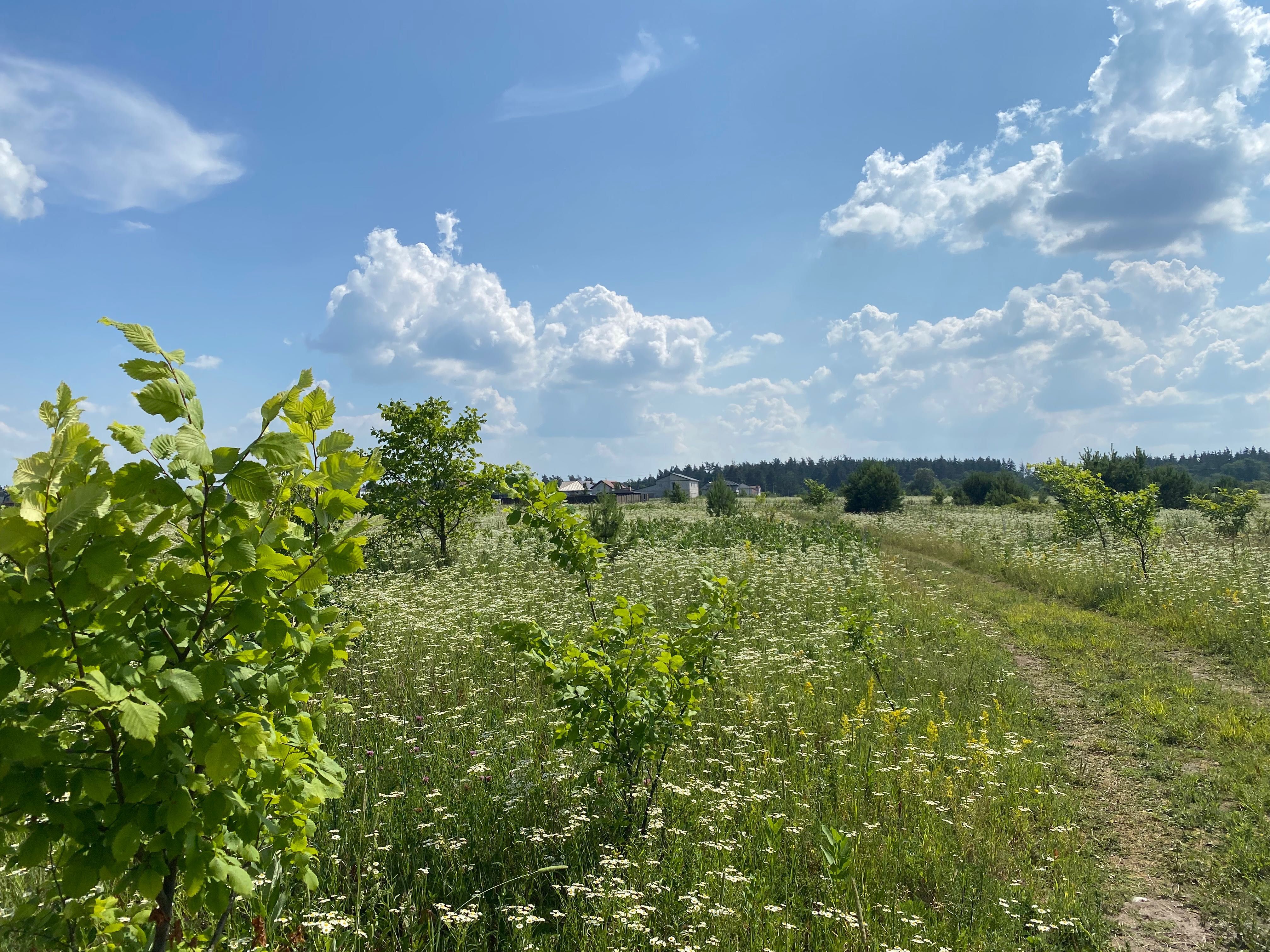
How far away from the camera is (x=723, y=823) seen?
448 cm

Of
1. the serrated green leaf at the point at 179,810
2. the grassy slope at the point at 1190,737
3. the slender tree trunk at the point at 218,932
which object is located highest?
the serrated green leaf at the point at 179,810

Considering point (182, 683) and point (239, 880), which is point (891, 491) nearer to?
point (239, 880)

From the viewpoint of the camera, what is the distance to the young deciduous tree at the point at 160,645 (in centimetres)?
165

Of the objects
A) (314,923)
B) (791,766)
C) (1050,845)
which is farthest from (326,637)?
(1050,845)

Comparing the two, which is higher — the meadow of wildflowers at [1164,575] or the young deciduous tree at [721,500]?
the young deciduous tree at [721,500]

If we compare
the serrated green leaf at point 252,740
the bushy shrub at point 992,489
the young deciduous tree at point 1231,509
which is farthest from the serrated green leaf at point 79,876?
the bushy shrub at point 992,489

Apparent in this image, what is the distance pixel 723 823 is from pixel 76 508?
4.13m

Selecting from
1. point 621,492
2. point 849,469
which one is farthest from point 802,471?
point 621,492

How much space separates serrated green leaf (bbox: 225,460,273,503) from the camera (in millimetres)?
1791

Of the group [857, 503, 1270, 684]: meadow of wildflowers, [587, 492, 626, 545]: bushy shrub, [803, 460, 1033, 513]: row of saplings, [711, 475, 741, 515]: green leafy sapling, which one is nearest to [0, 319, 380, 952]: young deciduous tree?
[857, 503, 1270, 684]: meadow of wildflowers

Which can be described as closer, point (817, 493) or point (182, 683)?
point (182, 683)

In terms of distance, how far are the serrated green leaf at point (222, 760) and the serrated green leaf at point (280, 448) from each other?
73 centimetres

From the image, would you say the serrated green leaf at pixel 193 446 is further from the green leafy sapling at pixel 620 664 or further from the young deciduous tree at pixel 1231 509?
the young deciduous tree at pixel 1231 509

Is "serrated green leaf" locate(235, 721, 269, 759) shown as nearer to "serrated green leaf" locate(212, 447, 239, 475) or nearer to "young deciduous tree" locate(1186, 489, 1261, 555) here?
"serrated green leaf" locate(212, 447, 239, 475)
